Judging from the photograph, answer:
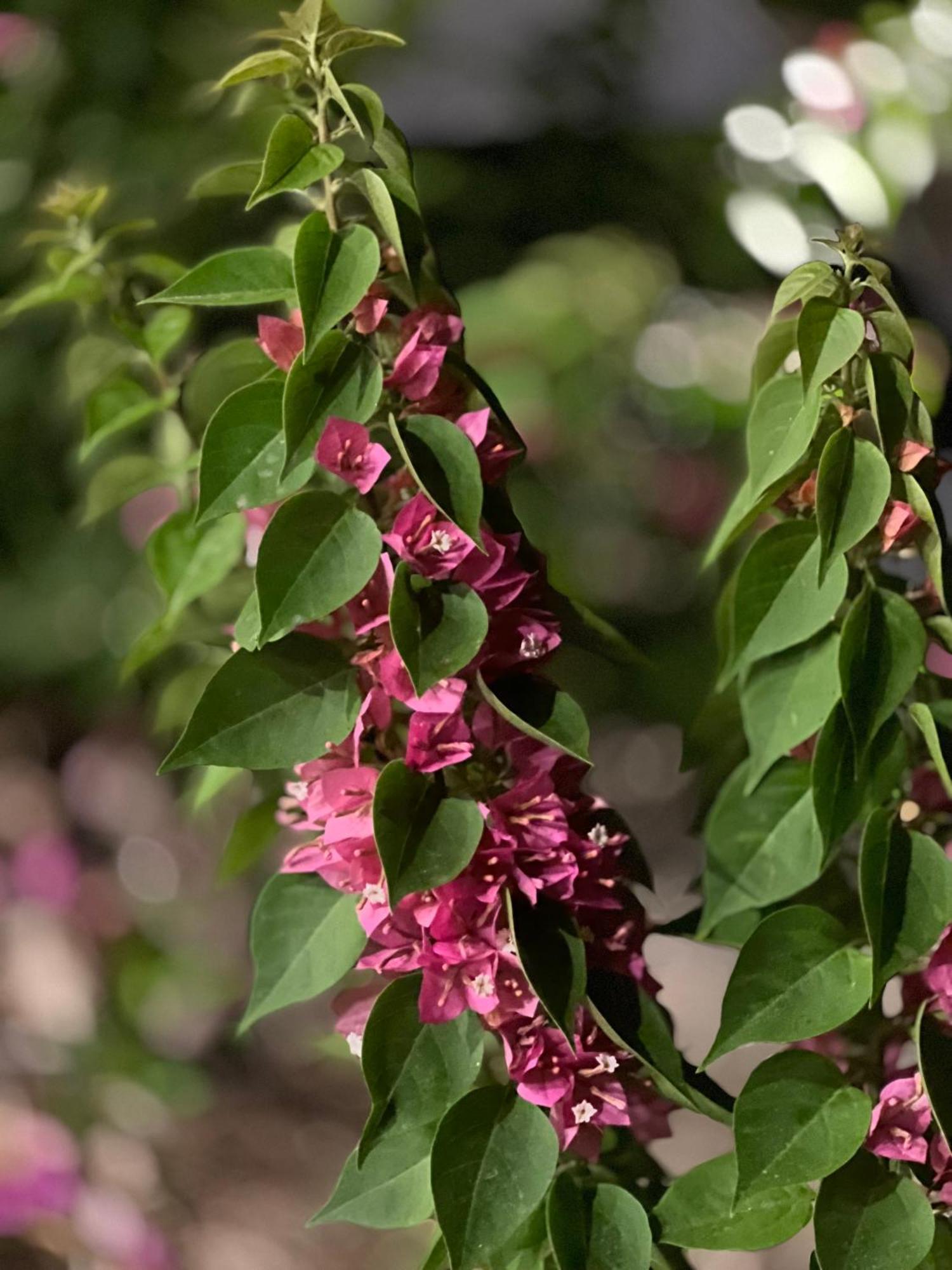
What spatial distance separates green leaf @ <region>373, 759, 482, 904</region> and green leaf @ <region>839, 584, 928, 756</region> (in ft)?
0.37

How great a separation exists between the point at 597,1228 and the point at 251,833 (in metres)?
0.19

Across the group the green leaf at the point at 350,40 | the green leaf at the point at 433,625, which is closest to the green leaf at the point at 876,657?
the green leaf at the point at 433,625

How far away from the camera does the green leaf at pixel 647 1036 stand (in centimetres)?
33

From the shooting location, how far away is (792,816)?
39 cm

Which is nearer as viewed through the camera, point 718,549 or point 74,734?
point 718,549

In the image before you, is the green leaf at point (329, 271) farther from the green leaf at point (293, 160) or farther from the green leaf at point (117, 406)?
the green leaf at point (117, 406)

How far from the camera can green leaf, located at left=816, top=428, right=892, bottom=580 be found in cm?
31

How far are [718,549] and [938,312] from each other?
9.9 inches

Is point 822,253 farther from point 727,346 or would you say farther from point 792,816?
point 792,816

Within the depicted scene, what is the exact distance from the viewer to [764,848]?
1.26 ft

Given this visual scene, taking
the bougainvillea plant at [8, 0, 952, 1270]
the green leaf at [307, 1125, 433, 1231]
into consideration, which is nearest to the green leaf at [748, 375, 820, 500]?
the bougainvillea plant at [8, 0, 952, 1270]

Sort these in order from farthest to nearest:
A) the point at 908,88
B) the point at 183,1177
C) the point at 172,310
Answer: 1. the point at 183,1177
2. the point at 908,88
3. the point at 172,310

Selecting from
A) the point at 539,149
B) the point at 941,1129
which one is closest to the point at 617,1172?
the point at 941,1129

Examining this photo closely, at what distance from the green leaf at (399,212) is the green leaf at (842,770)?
18cm
